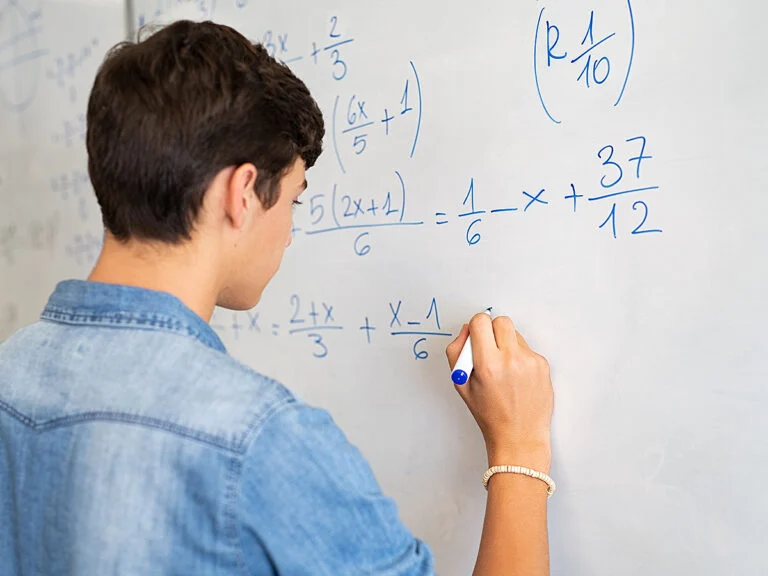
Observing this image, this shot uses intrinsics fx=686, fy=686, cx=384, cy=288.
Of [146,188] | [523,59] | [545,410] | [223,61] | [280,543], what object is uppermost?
[523,59]

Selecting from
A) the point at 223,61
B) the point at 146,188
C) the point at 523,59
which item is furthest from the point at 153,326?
the point at 523,59

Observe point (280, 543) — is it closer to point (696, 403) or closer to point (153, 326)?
point (153, 326)

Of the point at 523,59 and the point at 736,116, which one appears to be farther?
the point at 523,59

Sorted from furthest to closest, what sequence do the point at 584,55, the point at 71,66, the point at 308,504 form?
the point at 71,66 < the point at 584,55 < the point at 308,504

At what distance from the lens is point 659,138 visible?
61cm

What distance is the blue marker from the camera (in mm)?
664

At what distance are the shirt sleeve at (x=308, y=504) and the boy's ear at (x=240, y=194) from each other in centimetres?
17

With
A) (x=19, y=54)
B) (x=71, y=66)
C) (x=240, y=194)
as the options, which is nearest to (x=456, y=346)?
(x=240, y=194)

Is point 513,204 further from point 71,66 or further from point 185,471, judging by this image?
point 71,66

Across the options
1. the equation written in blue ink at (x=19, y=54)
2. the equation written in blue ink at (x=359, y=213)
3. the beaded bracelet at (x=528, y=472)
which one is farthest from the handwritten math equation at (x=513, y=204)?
the equation written in blue ink at (x=19, y=54)

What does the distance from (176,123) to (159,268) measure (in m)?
0.12

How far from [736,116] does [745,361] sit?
8.1 inches

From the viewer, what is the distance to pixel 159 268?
1.80 feet

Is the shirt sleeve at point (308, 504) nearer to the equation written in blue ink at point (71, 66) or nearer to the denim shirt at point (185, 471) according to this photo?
the denim shirt at point (185, 471)
